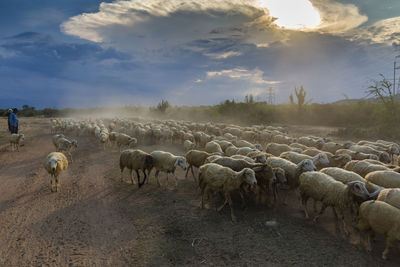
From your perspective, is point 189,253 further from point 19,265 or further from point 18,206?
point 18,206

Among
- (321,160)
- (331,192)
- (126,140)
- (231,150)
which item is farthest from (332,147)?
(126,140)

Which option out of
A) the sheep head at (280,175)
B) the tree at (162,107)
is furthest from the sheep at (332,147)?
the tree at (162,107)

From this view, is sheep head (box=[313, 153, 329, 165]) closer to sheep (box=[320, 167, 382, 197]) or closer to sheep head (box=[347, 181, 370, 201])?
sheep (box=[320, 167, 382, 197])

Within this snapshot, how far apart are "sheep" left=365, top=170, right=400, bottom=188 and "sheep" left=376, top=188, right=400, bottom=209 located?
4.96 feet

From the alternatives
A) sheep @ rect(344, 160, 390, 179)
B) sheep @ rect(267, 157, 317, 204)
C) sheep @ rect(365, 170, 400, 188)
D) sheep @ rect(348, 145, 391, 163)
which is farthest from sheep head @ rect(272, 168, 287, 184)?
sheep @ rect(348, 145, 391, 163)

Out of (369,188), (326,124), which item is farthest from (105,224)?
(326,124)

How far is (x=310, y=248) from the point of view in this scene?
18.2 ft

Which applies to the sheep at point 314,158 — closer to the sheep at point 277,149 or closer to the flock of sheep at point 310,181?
the flock of sheep at point 310,181

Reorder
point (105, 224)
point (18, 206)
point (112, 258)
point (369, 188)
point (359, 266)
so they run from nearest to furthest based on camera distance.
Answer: point (359, 266) < point (112, 258) < point (369, 188) < point (105, 224) < point (18, 206)

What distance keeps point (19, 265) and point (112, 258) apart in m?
2.03

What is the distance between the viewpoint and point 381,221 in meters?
5.10

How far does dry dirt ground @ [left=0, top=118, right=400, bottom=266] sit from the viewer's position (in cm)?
522

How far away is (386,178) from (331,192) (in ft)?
7.52

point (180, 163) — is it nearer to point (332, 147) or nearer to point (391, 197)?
point (391, 197)
